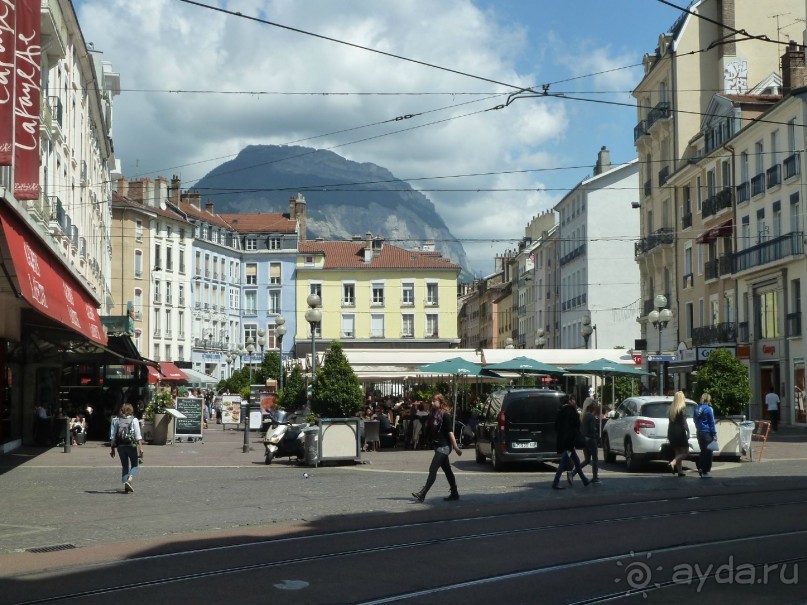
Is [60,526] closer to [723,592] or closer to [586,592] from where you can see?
[586,592]

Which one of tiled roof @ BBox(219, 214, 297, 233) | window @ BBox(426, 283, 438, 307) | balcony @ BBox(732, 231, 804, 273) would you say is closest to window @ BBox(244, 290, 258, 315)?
tiled roof @ BBox(219, 214, 297, 233)

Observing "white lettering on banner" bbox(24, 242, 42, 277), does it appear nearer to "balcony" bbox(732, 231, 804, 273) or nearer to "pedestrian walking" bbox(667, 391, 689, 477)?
"pedestrian walking" bbox(667, 391, 689, 477)

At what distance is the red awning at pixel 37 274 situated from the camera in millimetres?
16297

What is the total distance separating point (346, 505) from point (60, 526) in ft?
14.4

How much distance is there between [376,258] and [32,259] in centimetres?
A: 8393

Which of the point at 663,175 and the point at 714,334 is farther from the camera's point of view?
the point at 663,175

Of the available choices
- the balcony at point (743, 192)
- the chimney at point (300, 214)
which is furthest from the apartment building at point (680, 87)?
the chimney at point (300, 214)

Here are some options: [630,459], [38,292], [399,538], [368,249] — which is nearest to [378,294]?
[368,249]

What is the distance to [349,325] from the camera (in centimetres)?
10056

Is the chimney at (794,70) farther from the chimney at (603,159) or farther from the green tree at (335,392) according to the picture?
the chimney at (603,159)

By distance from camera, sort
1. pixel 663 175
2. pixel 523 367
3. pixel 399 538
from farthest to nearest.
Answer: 1. pixel 663 175
2. pixel 523 367
3. pixel 399 538

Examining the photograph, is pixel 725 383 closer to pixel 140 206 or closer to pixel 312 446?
pixel 312 446

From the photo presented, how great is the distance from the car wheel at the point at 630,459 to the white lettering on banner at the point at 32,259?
1280cm

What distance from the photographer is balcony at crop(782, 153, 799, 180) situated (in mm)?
42281
